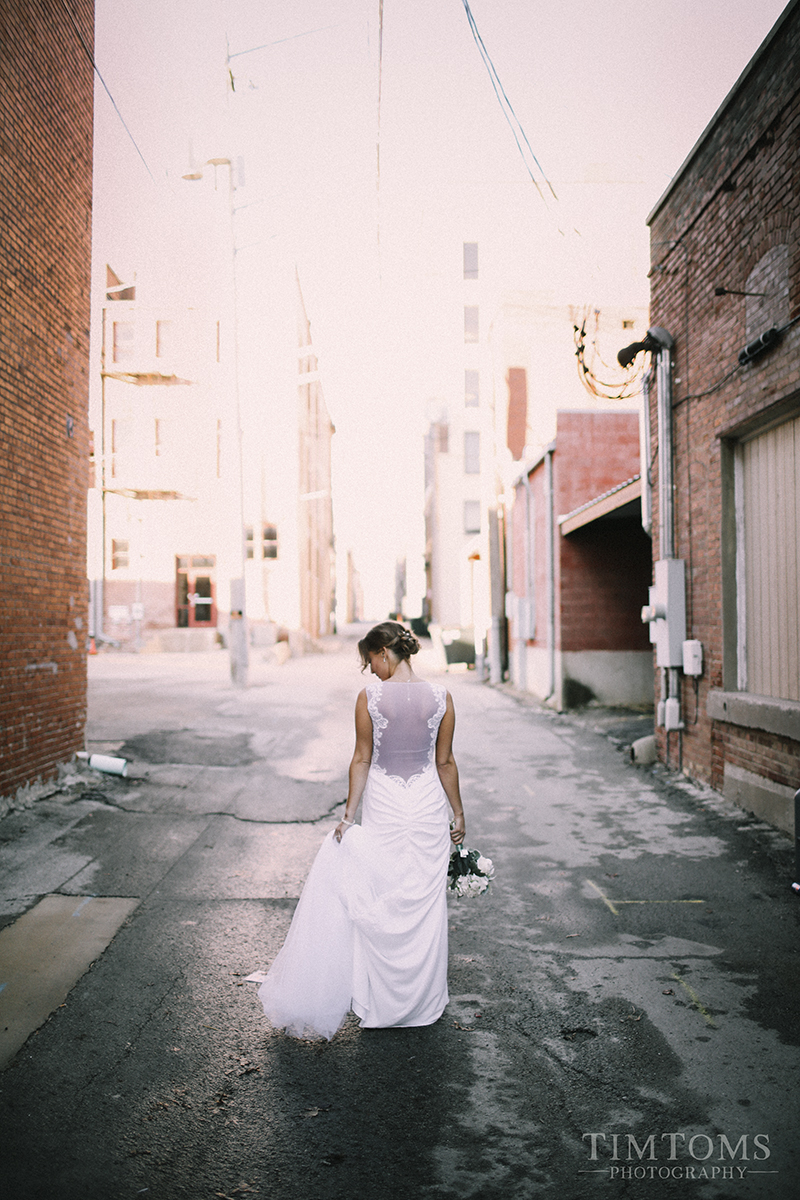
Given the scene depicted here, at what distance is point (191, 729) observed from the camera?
10797 mm

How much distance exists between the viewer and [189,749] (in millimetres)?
9570

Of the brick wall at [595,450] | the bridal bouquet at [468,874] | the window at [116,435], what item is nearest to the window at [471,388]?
the window at [116,435]

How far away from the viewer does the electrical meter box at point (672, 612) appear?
775cm

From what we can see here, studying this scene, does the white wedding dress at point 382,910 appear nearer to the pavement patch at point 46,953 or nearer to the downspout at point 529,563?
the pavement patch at point 46,953

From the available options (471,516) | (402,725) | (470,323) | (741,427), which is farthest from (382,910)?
(470,323)

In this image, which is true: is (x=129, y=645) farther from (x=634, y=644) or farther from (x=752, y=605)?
(x=752, y=605)

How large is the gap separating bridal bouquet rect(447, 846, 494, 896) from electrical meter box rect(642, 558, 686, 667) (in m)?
4.75

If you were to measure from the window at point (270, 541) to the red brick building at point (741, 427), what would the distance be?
22017 mm

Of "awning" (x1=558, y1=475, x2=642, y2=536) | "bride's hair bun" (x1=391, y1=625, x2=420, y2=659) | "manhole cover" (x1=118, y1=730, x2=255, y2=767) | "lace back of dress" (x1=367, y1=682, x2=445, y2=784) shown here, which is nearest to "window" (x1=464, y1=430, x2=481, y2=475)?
"awning" (x1=558, y1=475, x2=642, y2=536)

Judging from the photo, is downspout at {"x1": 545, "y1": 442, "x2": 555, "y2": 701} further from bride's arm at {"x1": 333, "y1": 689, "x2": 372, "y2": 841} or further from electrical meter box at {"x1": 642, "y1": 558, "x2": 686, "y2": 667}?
bride's arm at {"x1": 333, "y1": 689, "x2": 372, "y2": 841}

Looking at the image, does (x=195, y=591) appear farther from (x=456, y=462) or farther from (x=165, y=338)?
(x=456, y=462)

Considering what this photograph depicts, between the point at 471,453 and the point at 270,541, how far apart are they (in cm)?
2057

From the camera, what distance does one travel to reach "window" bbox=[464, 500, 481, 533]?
148 ft

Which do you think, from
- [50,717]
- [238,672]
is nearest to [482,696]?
[238,672]
